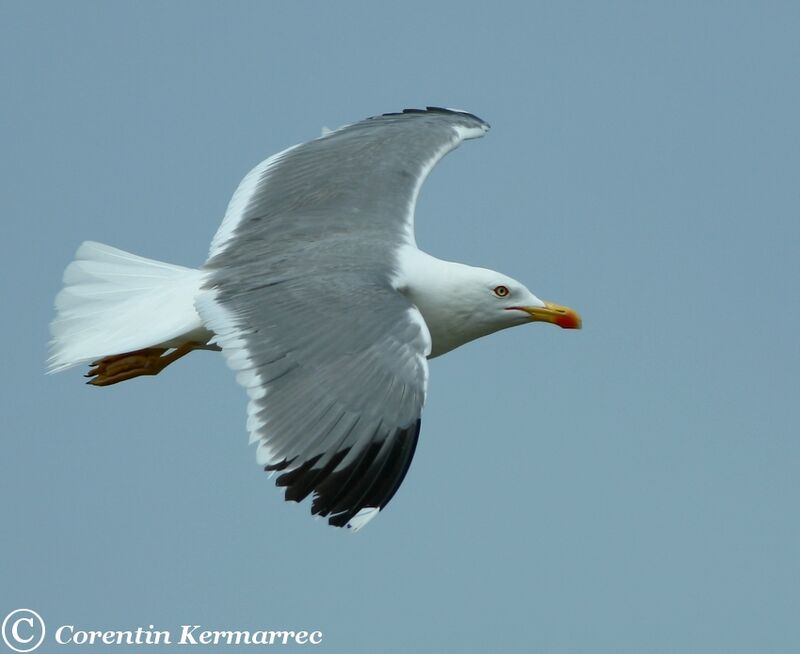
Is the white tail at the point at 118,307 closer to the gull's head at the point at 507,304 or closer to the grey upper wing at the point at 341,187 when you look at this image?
the grey upper wing at the point at 341,187

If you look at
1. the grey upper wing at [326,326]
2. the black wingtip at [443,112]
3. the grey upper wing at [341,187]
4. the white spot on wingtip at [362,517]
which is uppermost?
the black wingtip at [443,112]

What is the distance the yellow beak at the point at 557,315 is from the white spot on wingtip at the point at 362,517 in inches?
97.1

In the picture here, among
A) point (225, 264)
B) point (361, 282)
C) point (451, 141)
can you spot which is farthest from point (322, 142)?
point (361, 282)

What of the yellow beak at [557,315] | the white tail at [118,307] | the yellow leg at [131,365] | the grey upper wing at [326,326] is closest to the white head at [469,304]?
the yellow beak at [557,315]

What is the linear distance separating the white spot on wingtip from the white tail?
185cm

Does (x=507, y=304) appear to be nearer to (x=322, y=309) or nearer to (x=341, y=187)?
(x=341, y=187)

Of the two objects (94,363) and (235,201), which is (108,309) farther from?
(235,201)

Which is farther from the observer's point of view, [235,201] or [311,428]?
[235,201]

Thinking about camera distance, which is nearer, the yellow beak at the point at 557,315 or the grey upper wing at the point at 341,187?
the grey upper wing at the point at 341,187

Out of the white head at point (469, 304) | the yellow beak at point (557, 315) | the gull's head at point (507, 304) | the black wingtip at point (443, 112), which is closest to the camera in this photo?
the white head at point (469, 304)

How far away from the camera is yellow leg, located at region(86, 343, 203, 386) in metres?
9.78

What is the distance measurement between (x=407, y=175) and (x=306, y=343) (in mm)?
2515

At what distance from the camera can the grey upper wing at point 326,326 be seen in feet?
24.8

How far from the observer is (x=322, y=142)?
1098cm
